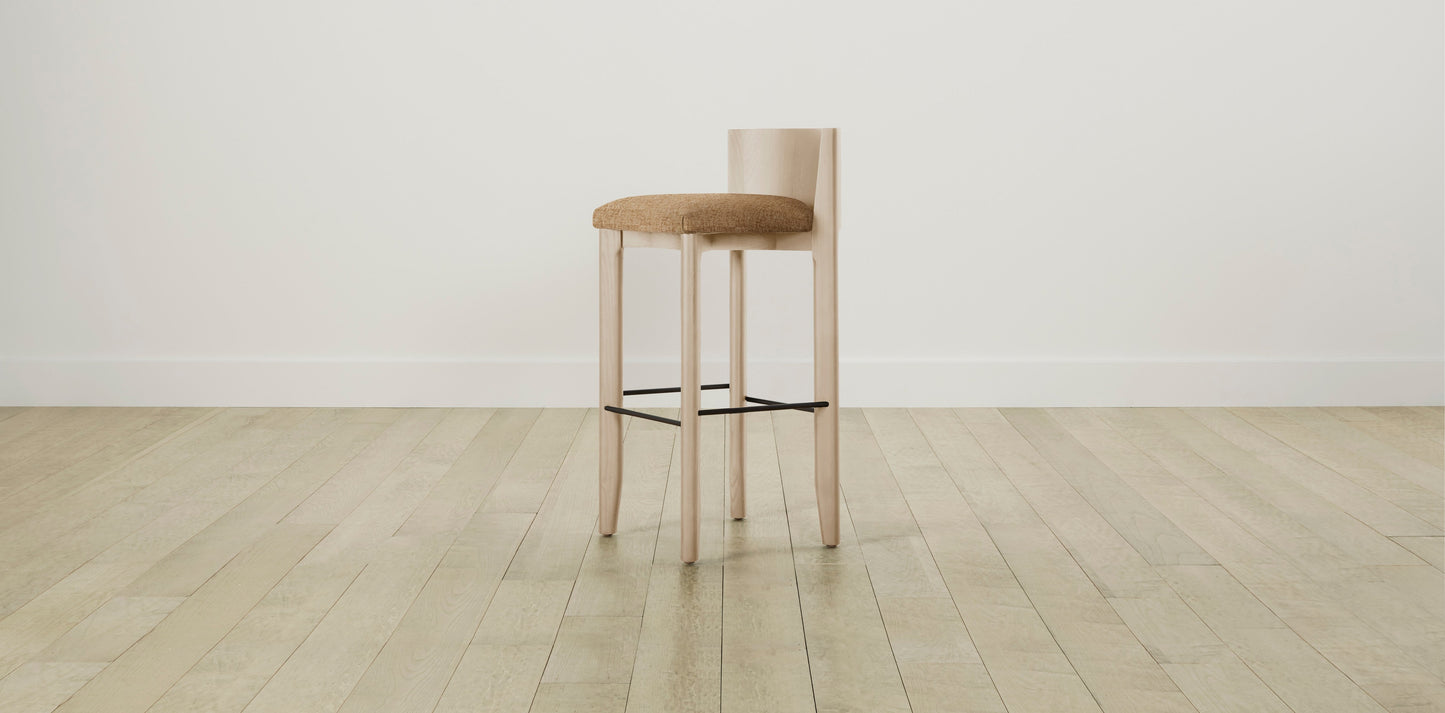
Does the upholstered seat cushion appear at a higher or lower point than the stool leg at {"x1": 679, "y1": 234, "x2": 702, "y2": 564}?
higher

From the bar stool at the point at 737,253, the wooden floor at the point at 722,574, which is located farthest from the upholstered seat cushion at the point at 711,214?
the wooden floor at the point at 722,574

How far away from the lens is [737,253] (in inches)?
93.0

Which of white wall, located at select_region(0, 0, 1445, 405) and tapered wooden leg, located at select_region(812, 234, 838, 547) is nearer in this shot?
tapered wooden leg, located at select_region(812, 234, 838, 547)

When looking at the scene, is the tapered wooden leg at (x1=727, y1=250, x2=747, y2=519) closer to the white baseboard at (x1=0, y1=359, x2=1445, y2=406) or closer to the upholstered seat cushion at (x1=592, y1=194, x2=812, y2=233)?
the upholstered seat cushion at (x1=592, y1=194, x2=812, y2=233)

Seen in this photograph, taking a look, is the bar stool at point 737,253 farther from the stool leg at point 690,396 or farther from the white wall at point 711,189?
the white wall at point 711,189

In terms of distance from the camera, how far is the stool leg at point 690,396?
202 centimetres

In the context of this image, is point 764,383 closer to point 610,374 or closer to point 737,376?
point 737,376

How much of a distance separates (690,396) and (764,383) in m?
1.59

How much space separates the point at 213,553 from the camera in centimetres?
221

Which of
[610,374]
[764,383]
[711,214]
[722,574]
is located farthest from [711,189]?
[722,574]

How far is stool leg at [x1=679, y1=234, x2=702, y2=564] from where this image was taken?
2023 millimetres

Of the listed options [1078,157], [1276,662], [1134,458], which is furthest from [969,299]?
[1276,662]

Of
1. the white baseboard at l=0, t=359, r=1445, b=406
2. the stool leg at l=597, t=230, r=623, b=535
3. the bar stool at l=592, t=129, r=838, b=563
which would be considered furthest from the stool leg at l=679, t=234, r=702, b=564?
the white baseboard at l=0, t=359, r=1445, b=406

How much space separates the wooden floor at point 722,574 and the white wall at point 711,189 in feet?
1.41
